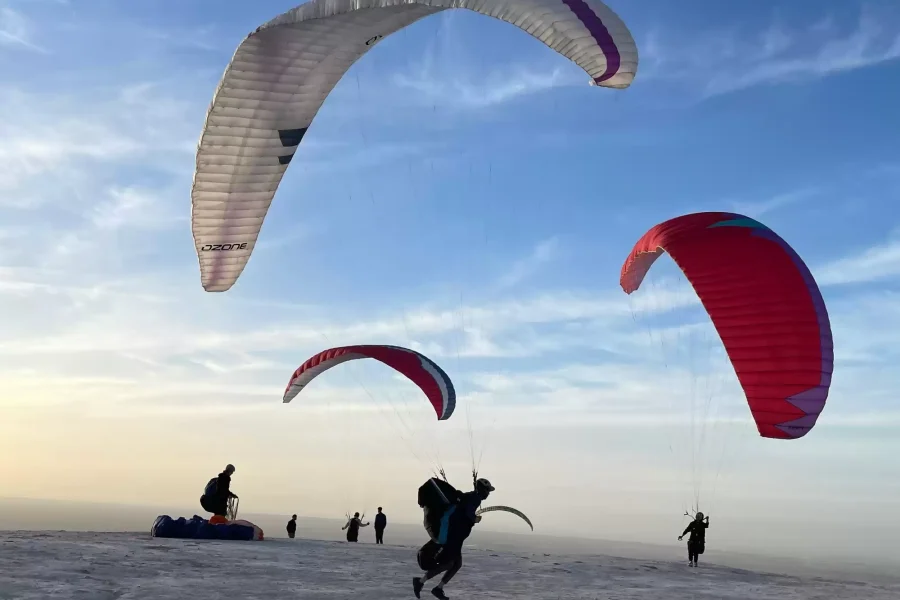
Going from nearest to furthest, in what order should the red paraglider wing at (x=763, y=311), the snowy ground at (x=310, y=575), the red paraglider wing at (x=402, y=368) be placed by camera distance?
the snowy ground at (x=310, y=575) < the red paraglider wing at (x=763, y=311) < the red paraglider wing at (x=402, y=368)

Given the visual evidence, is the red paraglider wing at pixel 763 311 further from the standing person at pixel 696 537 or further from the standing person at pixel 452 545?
the standing person at pixel 696 537

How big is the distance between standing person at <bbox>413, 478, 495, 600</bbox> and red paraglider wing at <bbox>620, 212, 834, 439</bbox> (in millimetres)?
4902

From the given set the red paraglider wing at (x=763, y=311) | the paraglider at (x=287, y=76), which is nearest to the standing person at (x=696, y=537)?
the red paraglider wing at (x=763, y=311)


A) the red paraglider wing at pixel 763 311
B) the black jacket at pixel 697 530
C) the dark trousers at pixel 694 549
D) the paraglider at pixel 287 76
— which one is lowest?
the dark trousers at pixel 694 549

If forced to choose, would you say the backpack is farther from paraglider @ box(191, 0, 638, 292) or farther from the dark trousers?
the dark trousers

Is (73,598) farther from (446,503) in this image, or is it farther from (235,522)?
(235,522)

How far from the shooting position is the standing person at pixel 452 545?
31.1ft

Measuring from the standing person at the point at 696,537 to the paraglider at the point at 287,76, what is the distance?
10.3m

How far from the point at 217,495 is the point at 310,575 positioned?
623 cm

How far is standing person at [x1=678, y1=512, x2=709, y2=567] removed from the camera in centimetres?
1675

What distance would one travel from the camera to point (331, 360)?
65.0 feet

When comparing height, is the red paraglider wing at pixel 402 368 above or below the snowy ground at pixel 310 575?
above

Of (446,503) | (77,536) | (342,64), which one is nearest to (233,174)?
(342,64)

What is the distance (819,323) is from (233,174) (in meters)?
9.06
